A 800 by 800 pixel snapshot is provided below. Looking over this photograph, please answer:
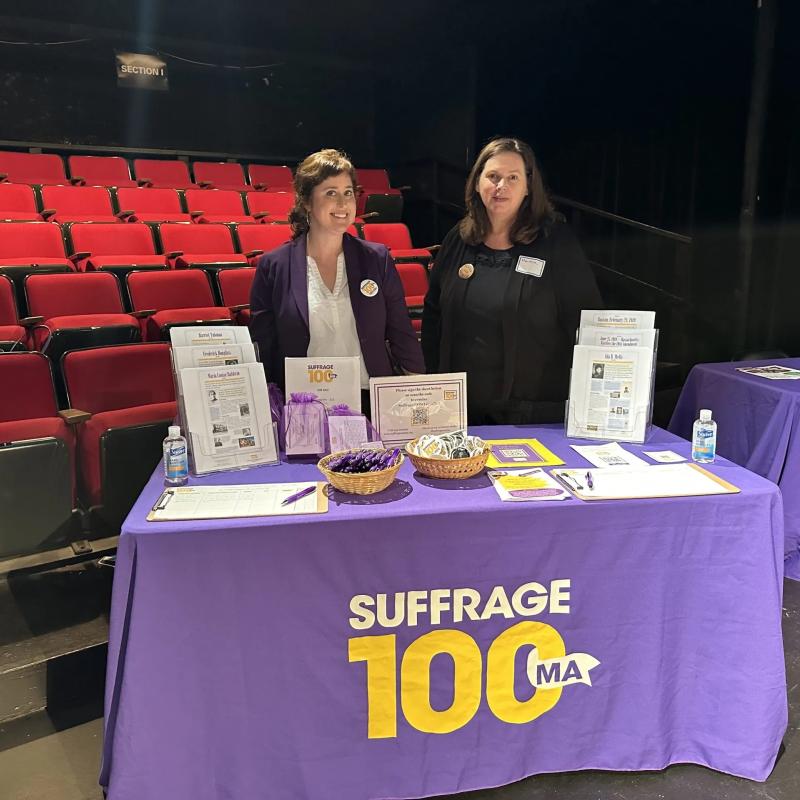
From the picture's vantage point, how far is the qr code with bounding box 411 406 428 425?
1568 mm

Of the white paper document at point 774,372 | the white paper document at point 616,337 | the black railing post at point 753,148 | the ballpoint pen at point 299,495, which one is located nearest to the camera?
the ballpoint pen at point 299,495

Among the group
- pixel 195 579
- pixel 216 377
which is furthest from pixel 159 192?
pixel 195 579

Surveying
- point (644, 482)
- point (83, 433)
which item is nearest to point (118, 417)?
point (83, 433)

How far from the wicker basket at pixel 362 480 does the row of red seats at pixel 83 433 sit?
1127mm

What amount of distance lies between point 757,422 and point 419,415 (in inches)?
62.6

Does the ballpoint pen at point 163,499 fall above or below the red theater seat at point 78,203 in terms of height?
below

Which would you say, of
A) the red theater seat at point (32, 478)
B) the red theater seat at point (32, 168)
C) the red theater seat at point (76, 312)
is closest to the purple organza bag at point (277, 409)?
the red theater seat at point (32, 478)

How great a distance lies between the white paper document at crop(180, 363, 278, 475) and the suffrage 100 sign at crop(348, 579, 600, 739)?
1.50 ft

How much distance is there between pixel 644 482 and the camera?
137 centimetres

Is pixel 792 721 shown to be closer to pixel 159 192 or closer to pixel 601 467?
pixel 601 467

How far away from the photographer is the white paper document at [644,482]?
4.29 ft

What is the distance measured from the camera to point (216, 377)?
1.45m

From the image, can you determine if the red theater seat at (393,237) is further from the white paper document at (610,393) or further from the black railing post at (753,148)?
the white paper document at (610,393)

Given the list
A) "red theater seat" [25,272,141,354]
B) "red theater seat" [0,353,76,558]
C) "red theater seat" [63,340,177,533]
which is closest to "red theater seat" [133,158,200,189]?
"red theater seat" [25,272,141,354]
